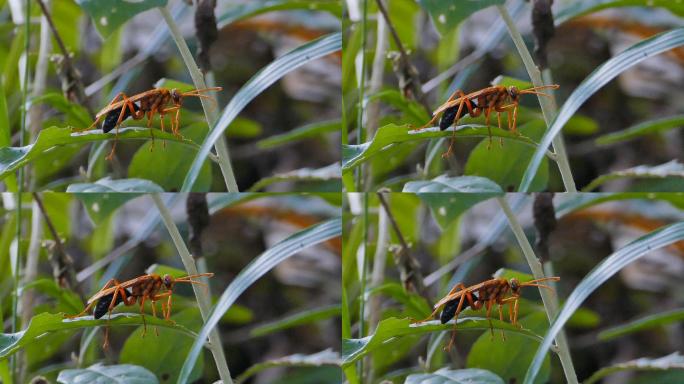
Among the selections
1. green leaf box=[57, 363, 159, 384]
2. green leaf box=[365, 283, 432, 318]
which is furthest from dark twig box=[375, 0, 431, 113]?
green leaf box=[57, 363, 159, 384]

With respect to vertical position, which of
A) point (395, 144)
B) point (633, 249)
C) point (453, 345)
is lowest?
point (453, 345)

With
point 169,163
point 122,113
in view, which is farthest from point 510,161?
point 122,113

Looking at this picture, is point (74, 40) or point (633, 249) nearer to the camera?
point (633, 249)

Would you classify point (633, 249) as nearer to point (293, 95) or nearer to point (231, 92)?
point (293, 95)

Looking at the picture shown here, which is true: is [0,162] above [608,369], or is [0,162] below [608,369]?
above

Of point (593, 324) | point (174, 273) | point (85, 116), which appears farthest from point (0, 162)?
point (593, 324)

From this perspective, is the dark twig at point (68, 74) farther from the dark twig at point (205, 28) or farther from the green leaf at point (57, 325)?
the green leaf at point (57, 325)

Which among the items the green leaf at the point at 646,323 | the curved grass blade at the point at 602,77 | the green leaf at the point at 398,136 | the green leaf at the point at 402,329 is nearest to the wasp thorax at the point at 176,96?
the green leaf at the point at 398,136
